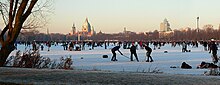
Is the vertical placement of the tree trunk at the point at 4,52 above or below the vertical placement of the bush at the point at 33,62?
above

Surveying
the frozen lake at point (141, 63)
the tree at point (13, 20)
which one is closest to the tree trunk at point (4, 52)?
the tree at point (13, 20)

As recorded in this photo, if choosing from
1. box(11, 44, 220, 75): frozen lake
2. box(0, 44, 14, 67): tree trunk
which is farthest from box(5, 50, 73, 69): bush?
box(11, 44, 220, 75): frozen lake

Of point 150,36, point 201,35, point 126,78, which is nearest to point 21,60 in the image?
point 126,78

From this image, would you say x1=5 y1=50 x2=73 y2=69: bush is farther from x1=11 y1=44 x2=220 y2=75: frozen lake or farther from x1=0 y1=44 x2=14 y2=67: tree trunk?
x1=11 y1=44 x2=220 y2=75: frozen lake

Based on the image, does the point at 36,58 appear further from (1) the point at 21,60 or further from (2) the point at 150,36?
(2) the point at 150,36

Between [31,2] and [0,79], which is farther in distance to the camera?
[31,2]

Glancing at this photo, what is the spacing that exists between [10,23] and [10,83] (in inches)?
300

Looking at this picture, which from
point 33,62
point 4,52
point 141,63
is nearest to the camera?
point 4,52

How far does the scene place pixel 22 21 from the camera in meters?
17.0

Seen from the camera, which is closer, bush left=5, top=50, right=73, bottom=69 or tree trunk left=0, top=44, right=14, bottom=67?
tree trunk left=0, top=44, right=14, bottom=67

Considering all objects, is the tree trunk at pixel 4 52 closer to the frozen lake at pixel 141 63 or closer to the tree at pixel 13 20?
the tree at pixel 13 20

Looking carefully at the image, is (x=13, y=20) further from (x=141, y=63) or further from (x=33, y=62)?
(x=141, y=63)

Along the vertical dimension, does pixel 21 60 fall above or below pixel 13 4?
below

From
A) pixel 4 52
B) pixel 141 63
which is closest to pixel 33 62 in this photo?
pixel 4 52
